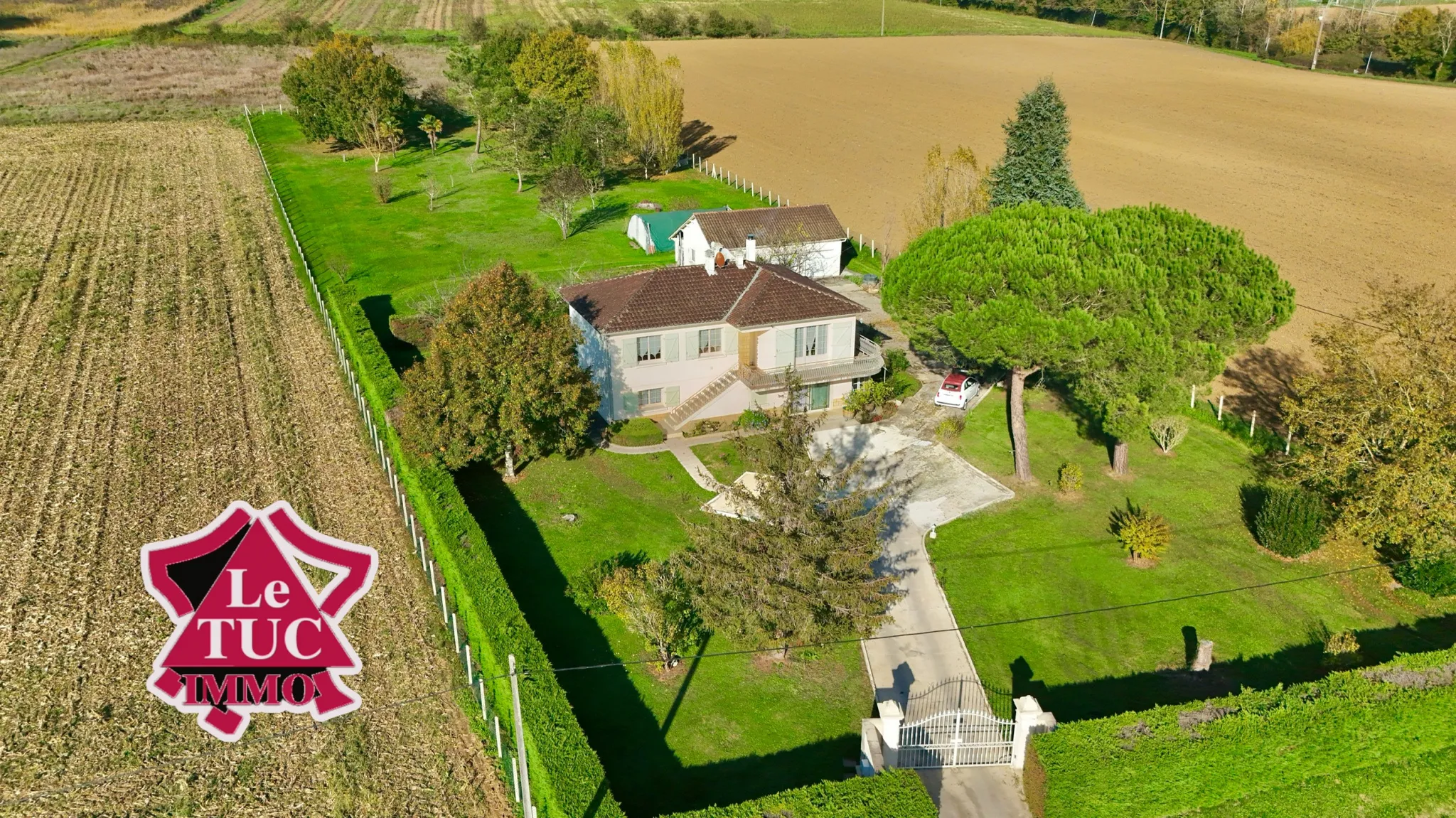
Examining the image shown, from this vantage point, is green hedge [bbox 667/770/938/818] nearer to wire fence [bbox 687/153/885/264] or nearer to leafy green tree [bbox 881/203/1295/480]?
leafy green tree [bbox 881/203/1295/480]

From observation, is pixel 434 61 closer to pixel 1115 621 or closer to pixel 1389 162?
pixel 1389 162

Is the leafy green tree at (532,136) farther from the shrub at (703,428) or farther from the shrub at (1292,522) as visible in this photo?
the shrub at (1292,522)

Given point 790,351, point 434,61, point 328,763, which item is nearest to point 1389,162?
point 790,351

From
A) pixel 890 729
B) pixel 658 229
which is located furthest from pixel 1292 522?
pixel 658 229

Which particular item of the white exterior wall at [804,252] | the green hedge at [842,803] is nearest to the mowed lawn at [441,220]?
the white exterior wall at [804,252]

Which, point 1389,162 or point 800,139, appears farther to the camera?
point 800,139

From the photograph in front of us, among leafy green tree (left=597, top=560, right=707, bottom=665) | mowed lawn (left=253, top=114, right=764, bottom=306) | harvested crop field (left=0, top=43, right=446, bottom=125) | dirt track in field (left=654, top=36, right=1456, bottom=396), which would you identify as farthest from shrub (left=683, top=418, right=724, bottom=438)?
harvested crop field (left=0, top=43, right=446, bottom=125)
